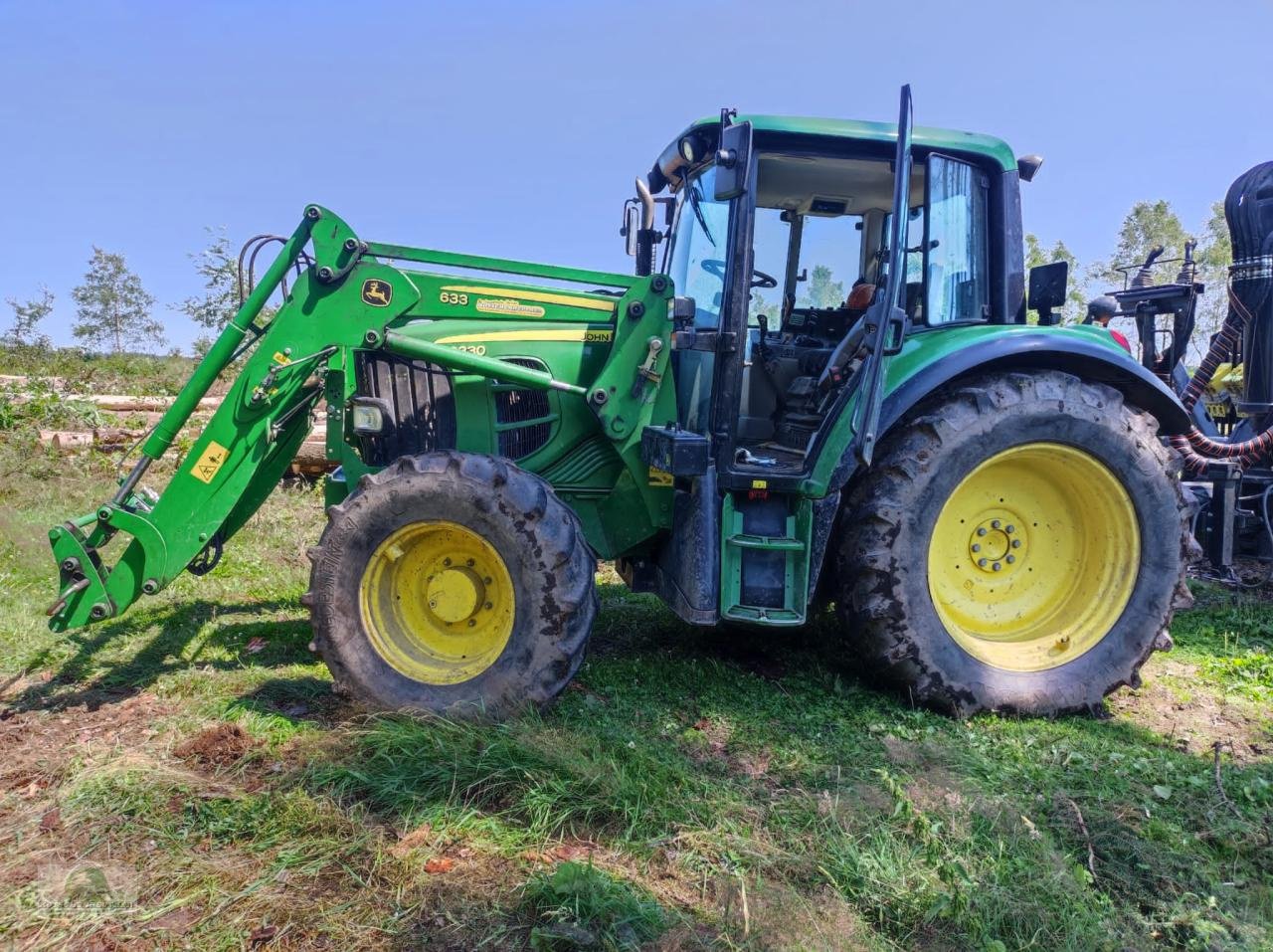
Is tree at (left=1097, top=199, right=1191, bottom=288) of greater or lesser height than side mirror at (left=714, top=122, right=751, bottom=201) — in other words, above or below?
above

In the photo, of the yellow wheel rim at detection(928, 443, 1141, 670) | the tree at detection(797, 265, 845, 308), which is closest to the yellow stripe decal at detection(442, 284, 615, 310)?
the tree at detection(797, 265, 845, 308)

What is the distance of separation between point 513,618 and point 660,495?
94 centimetres

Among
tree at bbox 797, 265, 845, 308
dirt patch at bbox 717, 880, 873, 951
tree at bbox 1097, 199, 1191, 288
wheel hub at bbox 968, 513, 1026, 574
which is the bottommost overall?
dirt patch at bbox 717, 880, 873, 951

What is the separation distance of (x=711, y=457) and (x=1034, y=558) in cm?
166

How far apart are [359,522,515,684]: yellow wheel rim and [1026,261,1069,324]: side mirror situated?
9.83 feet

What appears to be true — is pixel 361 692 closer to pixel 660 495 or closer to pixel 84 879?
pixel 84 879

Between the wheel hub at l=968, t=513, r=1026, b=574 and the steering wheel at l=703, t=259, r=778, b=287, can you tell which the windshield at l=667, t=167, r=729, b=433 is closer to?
the steering wheel at l=703, t=259, r=778, b=287

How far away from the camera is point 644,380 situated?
391 cm

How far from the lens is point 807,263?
445 centimetres

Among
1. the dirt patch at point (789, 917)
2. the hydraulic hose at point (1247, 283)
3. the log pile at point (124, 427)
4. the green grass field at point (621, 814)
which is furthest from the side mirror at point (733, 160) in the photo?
the log pile at point (124, 427)

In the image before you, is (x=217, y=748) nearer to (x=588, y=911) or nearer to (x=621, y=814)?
(x=621, y=814)

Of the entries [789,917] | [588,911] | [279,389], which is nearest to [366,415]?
[279,389]

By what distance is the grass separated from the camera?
7.41ft

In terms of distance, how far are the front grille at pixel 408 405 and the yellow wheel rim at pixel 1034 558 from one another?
233 centimetres
